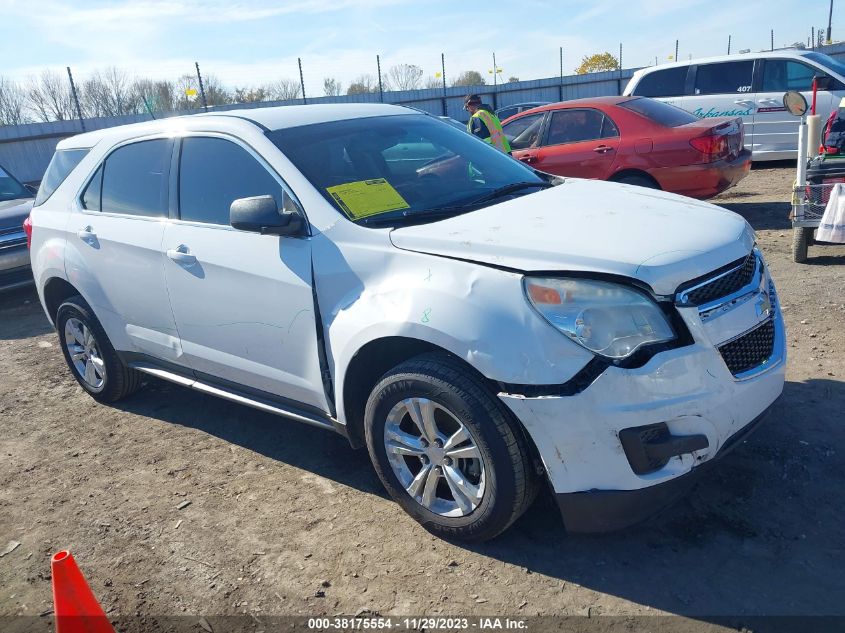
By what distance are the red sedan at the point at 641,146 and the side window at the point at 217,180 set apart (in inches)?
228

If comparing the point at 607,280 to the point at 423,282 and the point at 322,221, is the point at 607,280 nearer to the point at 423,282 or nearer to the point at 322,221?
the point at 423,282

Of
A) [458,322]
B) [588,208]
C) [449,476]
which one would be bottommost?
[449,476]

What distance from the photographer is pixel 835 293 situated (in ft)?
18.3

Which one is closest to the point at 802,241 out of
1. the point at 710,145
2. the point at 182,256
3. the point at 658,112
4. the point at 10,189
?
the point at 710,145

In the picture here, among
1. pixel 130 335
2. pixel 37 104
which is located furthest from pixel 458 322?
pixel 37 104

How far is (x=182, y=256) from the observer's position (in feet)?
12.5

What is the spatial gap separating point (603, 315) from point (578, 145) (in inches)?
261

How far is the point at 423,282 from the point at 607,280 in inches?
28.0

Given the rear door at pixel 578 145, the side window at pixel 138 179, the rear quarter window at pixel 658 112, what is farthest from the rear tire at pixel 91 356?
the rear quarter window at pixel 658 112

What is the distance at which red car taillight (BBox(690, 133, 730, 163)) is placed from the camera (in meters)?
8.02

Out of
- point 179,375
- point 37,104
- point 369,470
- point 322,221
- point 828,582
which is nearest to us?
point 828,582

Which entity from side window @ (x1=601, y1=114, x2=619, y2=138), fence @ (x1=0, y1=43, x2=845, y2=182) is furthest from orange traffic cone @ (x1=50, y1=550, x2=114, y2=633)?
fence @ (x1=0, y1=43, x2=845, y2=182)

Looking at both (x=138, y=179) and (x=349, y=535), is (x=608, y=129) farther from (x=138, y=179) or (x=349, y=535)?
(x=349, y=535)

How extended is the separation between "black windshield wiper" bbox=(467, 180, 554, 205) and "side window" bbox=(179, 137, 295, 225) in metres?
0.94
